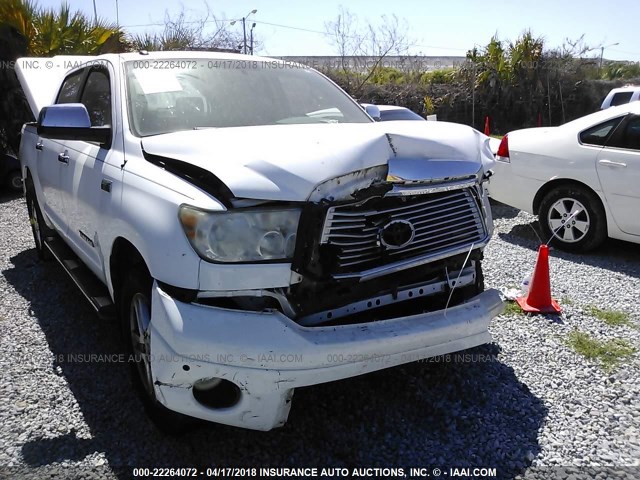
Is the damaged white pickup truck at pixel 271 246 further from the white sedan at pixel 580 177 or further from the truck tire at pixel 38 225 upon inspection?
the white sedan at pixel 580 177

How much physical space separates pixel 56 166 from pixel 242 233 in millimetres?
2546

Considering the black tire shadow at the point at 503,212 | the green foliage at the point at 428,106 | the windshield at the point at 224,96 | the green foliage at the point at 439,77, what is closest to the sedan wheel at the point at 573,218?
the black tire shadow at the point at 503,212

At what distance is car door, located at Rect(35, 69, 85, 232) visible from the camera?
13.6 ft

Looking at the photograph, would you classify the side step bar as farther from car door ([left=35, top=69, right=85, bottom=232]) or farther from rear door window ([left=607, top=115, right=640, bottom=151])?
rear door window ([left=607, top=115, right=640, bottom=151])

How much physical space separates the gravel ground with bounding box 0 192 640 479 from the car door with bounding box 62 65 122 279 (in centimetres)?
72

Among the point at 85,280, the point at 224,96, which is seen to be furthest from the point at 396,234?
the point at 85,280

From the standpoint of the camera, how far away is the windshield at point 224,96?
327 cm

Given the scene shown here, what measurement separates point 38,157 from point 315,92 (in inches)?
100

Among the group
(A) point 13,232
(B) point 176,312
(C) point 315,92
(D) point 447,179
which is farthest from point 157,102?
(A) point 13,232

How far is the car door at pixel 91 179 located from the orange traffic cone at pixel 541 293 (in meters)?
3.09

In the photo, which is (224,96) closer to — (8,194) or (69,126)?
(69,126)

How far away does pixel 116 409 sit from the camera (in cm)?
310

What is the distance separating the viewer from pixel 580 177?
231 inches

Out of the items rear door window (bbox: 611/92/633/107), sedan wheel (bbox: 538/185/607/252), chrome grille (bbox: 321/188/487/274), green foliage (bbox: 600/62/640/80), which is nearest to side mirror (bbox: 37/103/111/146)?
chrome grille (bbox: 321/188/487/274)
